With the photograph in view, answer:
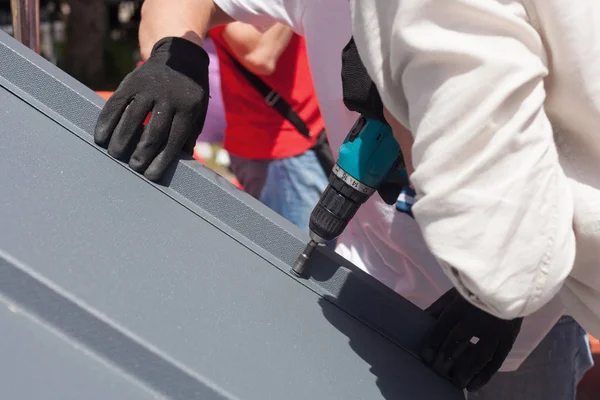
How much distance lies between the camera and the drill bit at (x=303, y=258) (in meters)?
1.06

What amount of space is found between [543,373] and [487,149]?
79 centimetres

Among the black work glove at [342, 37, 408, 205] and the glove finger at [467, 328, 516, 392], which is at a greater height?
the black work glove at [342, 37, 408, 205]

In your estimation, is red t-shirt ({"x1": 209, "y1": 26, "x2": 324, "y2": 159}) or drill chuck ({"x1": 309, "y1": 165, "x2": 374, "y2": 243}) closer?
drill chuck ({"x1": 309, "y1": 165, "x2": 374, "y2": 243})

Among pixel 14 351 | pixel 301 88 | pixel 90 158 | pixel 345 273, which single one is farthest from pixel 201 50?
pixel 301 88

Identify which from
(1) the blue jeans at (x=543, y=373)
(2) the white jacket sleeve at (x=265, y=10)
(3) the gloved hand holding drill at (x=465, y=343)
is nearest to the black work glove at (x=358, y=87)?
(3) the gloved hand holding drill at (x=465, y=343)

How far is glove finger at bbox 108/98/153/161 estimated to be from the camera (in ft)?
3.49

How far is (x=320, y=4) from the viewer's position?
4.20 feet

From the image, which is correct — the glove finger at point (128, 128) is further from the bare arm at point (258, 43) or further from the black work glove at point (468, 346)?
the bare arm at point (258, 43)

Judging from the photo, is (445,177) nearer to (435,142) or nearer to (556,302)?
(435,142)

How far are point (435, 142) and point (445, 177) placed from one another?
0.03m

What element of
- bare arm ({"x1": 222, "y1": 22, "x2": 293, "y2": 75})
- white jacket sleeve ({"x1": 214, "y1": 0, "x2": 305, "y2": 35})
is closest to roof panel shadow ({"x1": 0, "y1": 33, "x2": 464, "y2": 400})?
white jacket sleeve ({"x1": 214, "y1": 0, "x2": 305, "y2": 35})

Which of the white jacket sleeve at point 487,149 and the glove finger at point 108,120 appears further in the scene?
the glove finger at point 108,120

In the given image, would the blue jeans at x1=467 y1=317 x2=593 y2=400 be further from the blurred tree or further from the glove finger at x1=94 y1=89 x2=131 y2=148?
the blurred tree

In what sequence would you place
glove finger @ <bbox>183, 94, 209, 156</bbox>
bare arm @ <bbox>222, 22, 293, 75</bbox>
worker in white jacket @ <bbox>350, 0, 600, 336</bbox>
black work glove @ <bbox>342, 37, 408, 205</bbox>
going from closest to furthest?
worker in white jacket @ <bbox>350, 0, 600, 336</bbox>
black work glove @ <bbox>342, 37, 408, 205</bbox>
glove finger @ <bbox>183, 94, 209, 156</bbox>
bare arm @ <bbox>222, 22, 293, 75</bbox>
